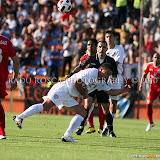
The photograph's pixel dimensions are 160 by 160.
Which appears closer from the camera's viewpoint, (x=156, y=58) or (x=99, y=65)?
(x=99, y=65)

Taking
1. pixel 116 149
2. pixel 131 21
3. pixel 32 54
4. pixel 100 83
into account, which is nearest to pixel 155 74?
pixel 100 83

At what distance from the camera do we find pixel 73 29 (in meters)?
19.5

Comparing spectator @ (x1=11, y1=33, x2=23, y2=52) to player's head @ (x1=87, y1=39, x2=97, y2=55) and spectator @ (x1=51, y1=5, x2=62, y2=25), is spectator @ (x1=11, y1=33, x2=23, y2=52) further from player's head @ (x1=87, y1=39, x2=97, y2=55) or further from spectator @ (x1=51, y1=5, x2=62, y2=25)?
player's head @ (x1=87, y1=39, x2=97, y2=55)

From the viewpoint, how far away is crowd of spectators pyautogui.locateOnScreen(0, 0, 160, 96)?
60.0 ft

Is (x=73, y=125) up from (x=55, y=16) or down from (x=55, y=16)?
down

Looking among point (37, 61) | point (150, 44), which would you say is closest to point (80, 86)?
point (150, 44)

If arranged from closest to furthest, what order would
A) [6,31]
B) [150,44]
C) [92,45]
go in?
[92,45], [150,44], [6,31]

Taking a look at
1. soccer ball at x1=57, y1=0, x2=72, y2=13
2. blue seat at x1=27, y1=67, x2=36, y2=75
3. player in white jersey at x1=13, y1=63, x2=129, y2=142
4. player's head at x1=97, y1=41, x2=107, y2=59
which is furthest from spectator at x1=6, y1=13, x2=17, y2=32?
player in white jersey at x1=13, y1=63, x2=129, y2=142

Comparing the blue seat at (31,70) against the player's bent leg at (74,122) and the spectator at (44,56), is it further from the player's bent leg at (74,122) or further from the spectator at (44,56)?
the player's bent leg at (74,122)

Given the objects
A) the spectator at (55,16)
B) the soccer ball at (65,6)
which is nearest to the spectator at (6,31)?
the spectator at (55,16)

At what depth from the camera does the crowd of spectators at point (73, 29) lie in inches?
720

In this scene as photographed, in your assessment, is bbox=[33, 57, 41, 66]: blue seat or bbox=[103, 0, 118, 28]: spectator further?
bbox=[33, 57, 41, 66]: blue seat

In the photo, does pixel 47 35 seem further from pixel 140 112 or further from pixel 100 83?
pixel 100 83

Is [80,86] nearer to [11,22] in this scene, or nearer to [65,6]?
[65,6]
